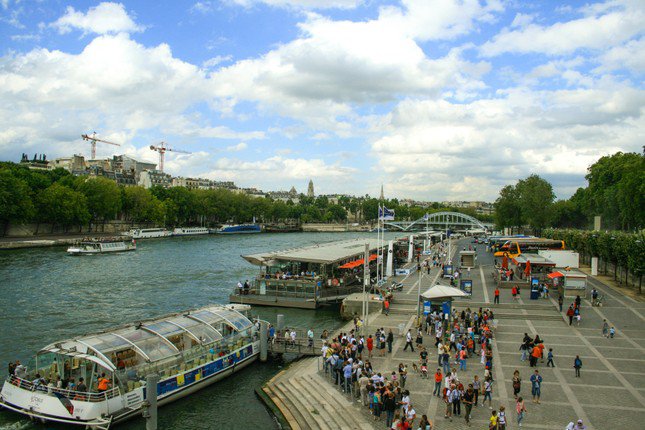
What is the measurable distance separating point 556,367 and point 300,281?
24187mm

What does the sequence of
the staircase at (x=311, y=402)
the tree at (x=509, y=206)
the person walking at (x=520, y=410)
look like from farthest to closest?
the tree at (x=509, y=206), the staircase at (x=311, y=402), the person walking at (x=520, y=410)

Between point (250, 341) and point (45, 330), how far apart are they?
628 inches

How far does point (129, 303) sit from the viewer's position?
45062 millimetres

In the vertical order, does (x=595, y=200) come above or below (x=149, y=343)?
above

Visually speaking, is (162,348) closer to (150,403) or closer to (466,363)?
(150,403)

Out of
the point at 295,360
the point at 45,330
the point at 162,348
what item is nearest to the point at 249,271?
the point at 45,330

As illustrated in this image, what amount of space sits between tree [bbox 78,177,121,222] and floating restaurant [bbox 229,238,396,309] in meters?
88.7

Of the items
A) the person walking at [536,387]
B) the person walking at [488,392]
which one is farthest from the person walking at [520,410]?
the person walking at [536,387]

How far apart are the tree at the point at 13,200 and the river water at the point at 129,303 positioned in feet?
52.1

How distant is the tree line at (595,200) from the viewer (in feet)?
227

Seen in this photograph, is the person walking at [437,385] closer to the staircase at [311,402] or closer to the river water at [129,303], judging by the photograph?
the staircase at [311,402]

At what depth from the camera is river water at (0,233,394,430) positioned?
74.1 feet

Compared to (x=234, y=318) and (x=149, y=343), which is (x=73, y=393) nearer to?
(x=149, y=343)

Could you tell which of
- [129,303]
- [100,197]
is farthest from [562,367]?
[100,197]
